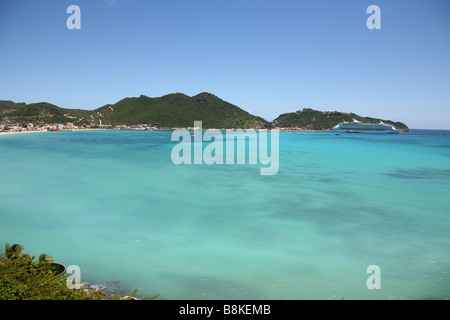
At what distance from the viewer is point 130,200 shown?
17719 mm

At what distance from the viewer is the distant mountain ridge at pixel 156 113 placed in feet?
452

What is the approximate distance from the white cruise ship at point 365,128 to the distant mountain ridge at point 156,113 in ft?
154

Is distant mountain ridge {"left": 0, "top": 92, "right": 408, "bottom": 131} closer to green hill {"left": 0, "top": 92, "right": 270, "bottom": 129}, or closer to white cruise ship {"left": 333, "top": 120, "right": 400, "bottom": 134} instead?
green hill {"left": 0, "top": 92, "right": 270, "bottom": 129}

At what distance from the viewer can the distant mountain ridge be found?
5418 inches

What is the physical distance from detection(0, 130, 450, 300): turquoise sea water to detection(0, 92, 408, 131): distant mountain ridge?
4932 inches

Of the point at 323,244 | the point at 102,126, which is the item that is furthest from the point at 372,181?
the point at 102,126

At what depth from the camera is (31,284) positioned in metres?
6.06

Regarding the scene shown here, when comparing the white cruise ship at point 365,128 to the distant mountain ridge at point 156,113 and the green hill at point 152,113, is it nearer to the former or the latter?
the distant mountain ridge at point 156,113

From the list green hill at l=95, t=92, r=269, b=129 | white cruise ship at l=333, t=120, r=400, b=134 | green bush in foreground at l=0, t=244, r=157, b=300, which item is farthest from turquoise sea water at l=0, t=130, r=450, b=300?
green hill at l=95, t=92, r=269, b=129

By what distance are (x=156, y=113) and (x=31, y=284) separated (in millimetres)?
159541

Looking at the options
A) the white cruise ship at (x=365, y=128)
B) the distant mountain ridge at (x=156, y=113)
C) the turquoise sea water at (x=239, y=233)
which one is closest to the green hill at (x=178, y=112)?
the distant mountain ridge at (x=156, y=113)

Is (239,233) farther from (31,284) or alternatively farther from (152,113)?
(152,113)

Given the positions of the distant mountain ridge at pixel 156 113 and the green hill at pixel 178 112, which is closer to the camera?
the distant mountain ridge at pixel 156 113

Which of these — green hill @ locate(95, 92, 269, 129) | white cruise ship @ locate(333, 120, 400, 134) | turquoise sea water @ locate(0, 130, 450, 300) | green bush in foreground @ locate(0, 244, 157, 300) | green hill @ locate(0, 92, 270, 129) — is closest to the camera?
green bush in foreground @ locate(0, 244, 157, 300)
